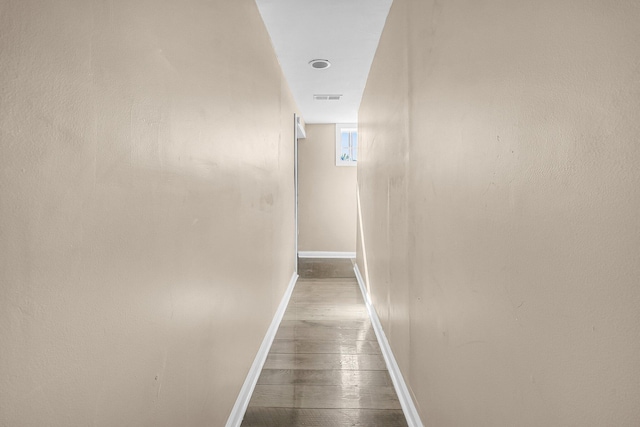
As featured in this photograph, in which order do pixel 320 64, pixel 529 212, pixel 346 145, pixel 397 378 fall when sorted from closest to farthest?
pixel 529 212, pixel 397 378, pixel 320 64, pixel 346 145

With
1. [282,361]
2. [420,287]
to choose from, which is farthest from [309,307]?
[420,287]

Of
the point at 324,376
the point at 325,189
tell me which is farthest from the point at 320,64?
the point at 325,189

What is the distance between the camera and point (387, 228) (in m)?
2.52

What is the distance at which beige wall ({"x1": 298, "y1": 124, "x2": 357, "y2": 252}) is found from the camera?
641 centimetres

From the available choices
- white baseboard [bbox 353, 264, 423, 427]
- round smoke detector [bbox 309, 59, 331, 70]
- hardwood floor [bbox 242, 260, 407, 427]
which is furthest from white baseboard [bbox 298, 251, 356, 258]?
round smoke detector [bbox 309, 59, 331, 70]

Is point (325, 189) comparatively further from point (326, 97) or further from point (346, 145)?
point (326, 97)

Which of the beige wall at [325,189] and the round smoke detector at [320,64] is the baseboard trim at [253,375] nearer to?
the round smoke detector at [320,64]

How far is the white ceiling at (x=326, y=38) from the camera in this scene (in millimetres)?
2357

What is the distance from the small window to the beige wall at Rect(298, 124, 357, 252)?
0.08 m

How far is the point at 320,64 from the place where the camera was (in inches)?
134

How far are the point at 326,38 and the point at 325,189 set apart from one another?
12.3 feet

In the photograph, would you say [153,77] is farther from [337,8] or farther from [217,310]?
[337,8]

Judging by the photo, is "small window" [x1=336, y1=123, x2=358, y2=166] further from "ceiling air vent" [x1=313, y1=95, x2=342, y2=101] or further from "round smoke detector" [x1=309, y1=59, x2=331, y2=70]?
"round smoke detector" [x1=309, y1=59, x2=331, y2=70]

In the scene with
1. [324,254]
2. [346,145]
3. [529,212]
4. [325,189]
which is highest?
[346,145]
